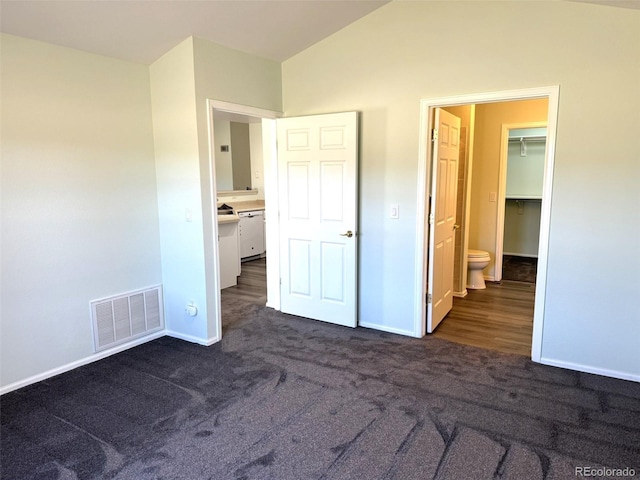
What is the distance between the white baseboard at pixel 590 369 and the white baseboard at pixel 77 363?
3210 millimetres

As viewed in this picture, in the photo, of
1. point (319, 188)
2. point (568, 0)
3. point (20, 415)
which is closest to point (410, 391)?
point (319, 188)

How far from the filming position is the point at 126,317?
3.56 metres

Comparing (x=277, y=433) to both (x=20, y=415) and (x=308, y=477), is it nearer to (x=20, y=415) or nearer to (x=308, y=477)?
(x=308, y=477)

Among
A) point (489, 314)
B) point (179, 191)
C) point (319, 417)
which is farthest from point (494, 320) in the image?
point (179, 191)

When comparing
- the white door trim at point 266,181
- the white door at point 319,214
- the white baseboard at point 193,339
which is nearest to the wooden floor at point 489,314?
the white door trim at point 266,181

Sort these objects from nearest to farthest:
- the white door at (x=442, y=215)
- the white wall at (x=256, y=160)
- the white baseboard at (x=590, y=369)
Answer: the white baseboard at (x=590, y=369) < the white door at (x=442, y=215) < the white wall at (x=256, y=160)

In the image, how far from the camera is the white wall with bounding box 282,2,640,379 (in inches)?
110

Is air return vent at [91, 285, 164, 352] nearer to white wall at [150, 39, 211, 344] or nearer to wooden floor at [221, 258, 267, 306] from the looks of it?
white wall at [150, 39, 211, 344]

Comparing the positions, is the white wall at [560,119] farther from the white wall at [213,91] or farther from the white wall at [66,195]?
the white wall at [66,195]

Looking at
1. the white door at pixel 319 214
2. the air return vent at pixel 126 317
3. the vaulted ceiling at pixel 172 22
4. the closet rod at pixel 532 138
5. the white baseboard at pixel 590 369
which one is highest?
the vaulted ceiling at pixel 172 22

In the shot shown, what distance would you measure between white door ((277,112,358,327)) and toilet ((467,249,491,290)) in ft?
6.61

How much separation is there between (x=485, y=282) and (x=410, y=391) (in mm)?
3229

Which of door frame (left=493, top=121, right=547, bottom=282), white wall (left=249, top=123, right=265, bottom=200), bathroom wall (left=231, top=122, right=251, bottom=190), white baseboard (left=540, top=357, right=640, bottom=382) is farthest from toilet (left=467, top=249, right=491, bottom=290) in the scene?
bathroom wall (left=231, top=122, right=251, bottom=190)

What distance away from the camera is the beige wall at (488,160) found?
5367mm
